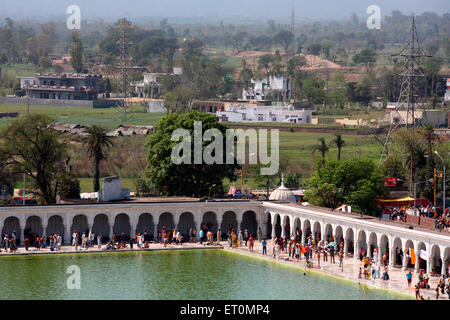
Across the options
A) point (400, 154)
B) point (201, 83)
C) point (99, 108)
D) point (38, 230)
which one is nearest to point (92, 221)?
point (38, 230)

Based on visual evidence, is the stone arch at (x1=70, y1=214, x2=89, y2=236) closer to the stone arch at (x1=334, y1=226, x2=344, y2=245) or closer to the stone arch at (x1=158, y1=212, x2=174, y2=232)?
the stone arch at (x1=158, y1=212, x2=174, y2=232)

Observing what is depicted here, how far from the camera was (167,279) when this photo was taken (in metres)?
48.5

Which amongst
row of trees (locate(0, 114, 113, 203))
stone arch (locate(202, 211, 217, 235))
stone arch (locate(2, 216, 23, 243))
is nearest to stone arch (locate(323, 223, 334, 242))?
stone arch (locate(202, 211, 217, 235))

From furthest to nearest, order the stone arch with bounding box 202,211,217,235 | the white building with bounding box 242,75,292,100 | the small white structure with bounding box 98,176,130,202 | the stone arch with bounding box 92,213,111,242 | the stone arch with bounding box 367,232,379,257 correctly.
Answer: the white building with bounding box 242,75,292,100 → the stone arch with bounding box 202,211,217,235 → the small white structure with bounding box 98,176,130,202 → the stone arch with bounding box 92,213,111,242 → the stone arch with bounding box 367,232,379,257

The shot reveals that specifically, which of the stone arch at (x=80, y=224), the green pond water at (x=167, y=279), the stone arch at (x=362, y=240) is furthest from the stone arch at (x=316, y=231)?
the stone arch at (x=80, y=224)

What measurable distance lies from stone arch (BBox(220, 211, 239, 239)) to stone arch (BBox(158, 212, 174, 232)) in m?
3.15

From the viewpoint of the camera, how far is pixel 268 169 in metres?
86.8

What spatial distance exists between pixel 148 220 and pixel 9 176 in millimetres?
14265

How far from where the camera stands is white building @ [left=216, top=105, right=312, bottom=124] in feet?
483

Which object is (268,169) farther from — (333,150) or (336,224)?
(336,224)

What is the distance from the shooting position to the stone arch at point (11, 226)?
56.2 metres

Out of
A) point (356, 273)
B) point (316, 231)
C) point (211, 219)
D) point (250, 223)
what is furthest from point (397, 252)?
point (211, 219)

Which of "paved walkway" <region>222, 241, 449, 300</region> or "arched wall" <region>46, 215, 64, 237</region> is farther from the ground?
"arched wall" <region>46, 215, 64, 237</region>

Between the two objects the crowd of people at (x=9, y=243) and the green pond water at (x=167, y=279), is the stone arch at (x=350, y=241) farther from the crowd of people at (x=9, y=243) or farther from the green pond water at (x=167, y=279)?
the crowd of people at (x=9, y=243)
